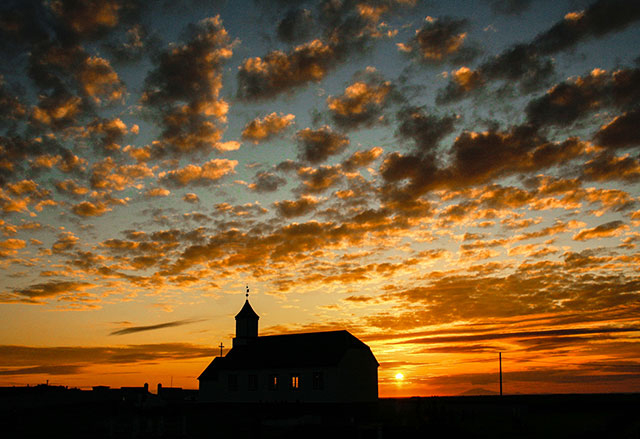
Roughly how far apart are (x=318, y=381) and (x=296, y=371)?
2.71 meters

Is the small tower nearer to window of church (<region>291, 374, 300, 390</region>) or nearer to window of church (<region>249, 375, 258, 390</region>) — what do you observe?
window of church (<region>249, 375, 258, 390</region>)

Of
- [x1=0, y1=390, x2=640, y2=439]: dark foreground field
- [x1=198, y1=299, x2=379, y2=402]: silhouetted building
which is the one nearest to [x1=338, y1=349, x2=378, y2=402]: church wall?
[x1=198, y1=299, x2=379, y2=402]: silhouetted building

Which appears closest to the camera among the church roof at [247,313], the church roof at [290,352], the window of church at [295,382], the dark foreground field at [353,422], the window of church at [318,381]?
the dark foreground field at [353,422]

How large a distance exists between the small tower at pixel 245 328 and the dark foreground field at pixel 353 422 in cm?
1397

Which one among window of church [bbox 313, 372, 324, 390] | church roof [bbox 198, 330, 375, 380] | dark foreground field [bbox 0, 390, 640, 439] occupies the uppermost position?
church roof [bbox 198, 330, 375, 380]

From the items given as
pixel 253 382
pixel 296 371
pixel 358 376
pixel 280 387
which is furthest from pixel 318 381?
pixel 253 382

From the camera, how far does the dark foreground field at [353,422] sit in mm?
28406

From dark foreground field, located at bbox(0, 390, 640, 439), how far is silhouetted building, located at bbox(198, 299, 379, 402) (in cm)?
317

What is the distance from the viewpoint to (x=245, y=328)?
68.7 meters

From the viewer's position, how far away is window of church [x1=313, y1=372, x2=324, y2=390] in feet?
177

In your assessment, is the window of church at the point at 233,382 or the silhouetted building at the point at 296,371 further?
the window of church at the point at 233,382

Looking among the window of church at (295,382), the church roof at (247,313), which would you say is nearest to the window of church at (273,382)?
the window of church at (295,382)

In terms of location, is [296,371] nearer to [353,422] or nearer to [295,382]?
[295,382]

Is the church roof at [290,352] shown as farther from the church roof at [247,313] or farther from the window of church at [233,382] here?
the church roof at [247,313]
